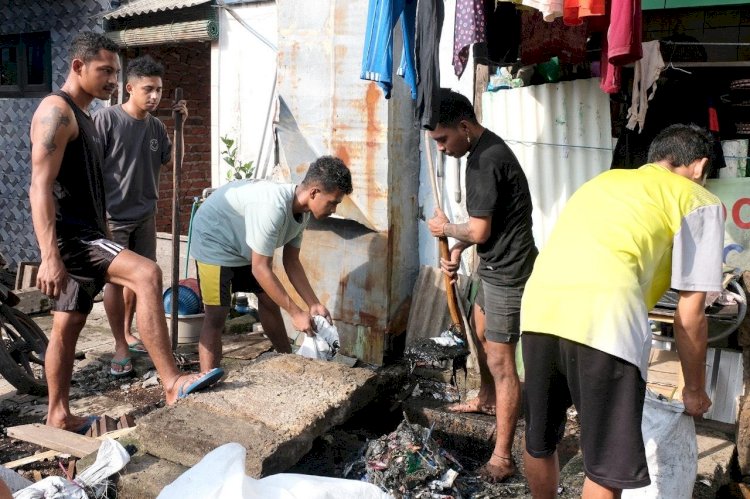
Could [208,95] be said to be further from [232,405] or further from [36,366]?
[232,405]

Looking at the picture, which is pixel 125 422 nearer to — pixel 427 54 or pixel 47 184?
Result: pixel 47 184

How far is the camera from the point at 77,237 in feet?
14.6

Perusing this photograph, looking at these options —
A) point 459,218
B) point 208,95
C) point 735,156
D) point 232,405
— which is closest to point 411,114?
point 459,218

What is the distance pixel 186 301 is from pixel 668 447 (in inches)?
175

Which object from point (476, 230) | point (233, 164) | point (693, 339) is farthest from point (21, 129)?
point (693, 339)

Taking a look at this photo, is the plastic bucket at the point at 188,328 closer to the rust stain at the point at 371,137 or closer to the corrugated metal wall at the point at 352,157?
the corrugated metal wall at the point at 352,157

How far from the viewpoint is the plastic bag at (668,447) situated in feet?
10.9

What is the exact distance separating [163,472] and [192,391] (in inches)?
24.3

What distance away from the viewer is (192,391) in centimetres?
411

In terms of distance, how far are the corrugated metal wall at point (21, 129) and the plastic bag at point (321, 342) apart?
6147mm

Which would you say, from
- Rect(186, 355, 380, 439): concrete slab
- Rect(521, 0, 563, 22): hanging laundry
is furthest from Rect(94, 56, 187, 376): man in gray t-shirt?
Rect(521, 0, 563, 22): hanging laundry

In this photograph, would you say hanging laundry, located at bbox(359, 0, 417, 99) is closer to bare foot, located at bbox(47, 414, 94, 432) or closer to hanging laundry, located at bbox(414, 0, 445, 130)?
hanging laundry, located at bbox(414, 0, 445, 130)

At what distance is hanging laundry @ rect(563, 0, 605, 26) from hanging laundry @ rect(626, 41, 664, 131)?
2.89ft

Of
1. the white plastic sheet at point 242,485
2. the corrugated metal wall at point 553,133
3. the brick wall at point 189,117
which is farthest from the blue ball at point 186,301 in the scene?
the white plastic sheet at point 242,485
